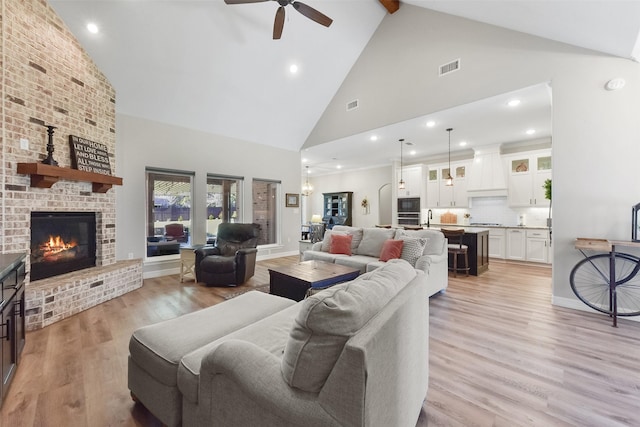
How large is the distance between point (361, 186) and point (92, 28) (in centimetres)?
797

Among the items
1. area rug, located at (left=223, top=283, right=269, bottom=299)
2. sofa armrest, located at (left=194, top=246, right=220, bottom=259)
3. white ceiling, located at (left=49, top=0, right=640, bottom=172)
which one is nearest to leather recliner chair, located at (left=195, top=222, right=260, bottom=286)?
sofa armrest, located at (left=194, top=246, right=220, bottom=259)

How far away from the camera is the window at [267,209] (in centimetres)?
692

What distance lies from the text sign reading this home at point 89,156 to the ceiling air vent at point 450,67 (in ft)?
18.2

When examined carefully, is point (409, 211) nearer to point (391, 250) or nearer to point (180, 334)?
point (391, 250)

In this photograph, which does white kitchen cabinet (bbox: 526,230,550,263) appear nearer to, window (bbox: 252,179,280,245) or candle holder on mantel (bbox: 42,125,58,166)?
window (bbox: 252,179,280,245)

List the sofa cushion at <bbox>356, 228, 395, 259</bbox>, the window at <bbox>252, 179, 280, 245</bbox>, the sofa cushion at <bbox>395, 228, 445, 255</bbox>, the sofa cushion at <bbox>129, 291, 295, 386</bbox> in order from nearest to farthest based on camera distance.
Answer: the sofa cushion at <bbox>129, 291, 295, 386</bbox>, the sofa cushion at <bbox>395, 228, 445, 255</bbox>, the sofa cushion at <bbox>356, 228, 395, 259</bbox>, the window at <bbox>252, 179, 280, 245</bbox>

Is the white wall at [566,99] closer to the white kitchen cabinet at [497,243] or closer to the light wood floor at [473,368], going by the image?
the light wood floor at [473,368]

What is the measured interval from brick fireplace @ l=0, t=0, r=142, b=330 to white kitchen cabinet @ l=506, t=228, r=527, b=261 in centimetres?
759

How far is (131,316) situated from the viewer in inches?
122

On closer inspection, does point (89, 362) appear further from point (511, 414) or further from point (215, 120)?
point (215, 120)

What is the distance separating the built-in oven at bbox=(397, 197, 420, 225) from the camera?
309 inches

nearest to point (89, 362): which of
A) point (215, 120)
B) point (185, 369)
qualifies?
point (185, 369)

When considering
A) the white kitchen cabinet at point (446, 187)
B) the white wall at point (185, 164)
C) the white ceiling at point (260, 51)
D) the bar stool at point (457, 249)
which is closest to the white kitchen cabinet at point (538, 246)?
the white kitchen cabinet at point (446, 187)

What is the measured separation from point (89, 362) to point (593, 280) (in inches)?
211
